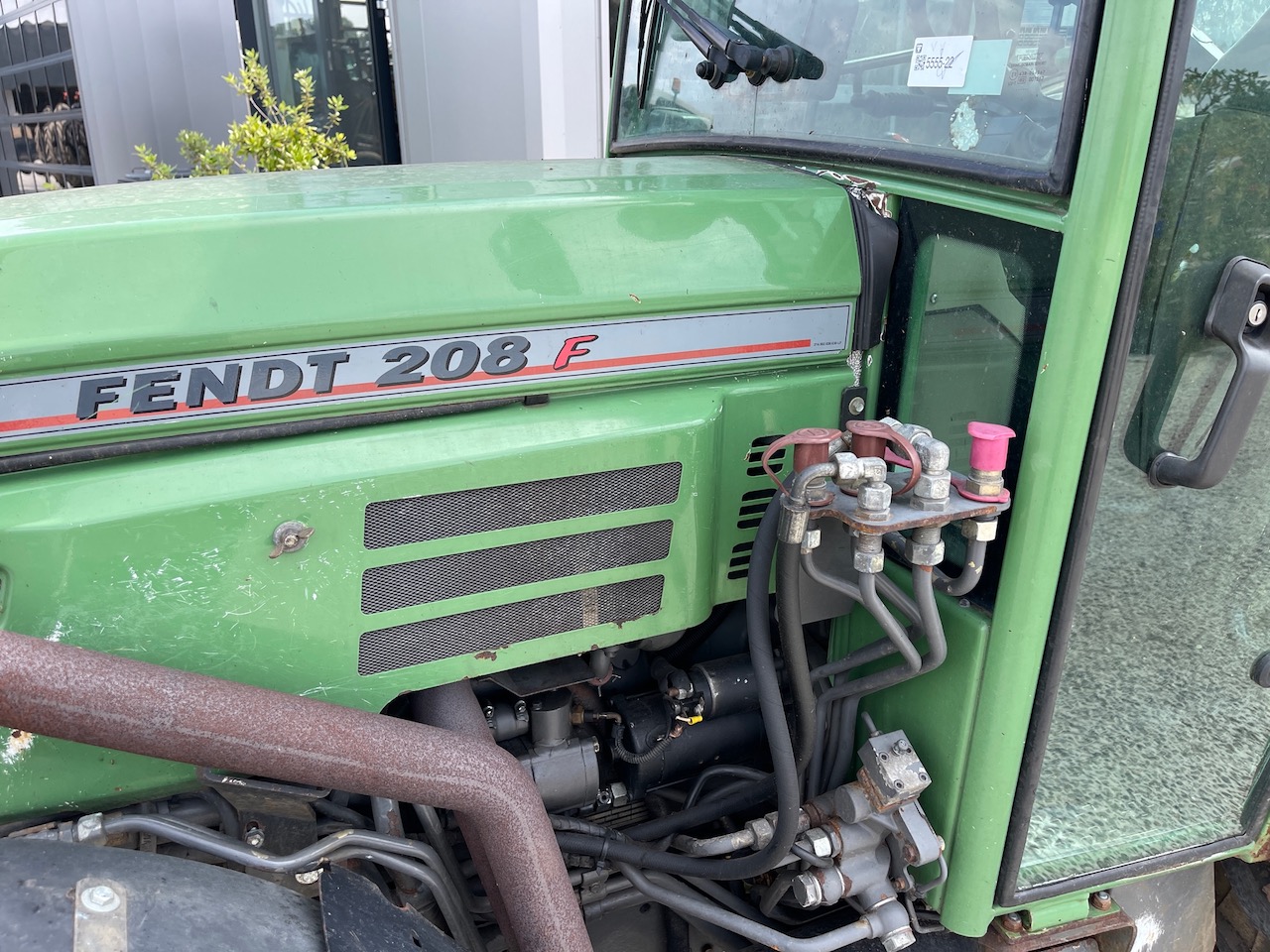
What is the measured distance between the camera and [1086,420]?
127 cm

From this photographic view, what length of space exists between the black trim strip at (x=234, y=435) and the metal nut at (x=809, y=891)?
87 cm

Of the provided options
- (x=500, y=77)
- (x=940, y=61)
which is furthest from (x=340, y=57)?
(x=940, y=61)

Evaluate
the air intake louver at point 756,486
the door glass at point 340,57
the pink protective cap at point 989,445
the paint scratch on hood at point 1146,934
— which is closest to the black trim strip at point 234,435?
the air intake louver at point 756,486

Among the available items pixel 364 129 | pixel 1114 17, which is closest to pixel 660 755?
pixel 1114 17

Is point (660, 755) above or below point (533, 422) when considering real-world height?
below

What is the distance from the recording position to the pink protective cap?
49.6 inches

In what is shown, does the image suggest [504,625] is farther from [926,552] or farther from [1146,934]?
[1146,934]

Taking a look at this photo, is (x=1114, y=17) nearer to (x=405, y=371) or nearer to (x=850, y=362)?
(x=850, y=362)

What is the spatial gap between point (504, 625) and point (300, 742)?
35cm

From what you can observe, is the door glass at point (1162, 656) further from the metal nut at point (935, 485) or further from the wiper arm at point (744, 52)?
the wiper arm at point (744, 52)

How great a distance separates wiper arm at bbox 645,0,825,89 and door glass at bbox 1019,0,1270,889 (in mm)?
820

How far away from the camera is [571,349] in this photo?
4.62 ft

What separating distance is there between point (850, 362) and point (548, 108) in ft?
12.9

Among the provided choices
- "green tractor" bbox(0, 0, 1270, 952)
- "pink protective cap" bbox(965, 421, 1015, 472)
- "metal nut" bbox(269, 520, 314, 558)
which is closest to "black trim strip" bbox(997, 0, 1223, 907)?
"green tractor" bbox(0, 0, 1270, 952)
